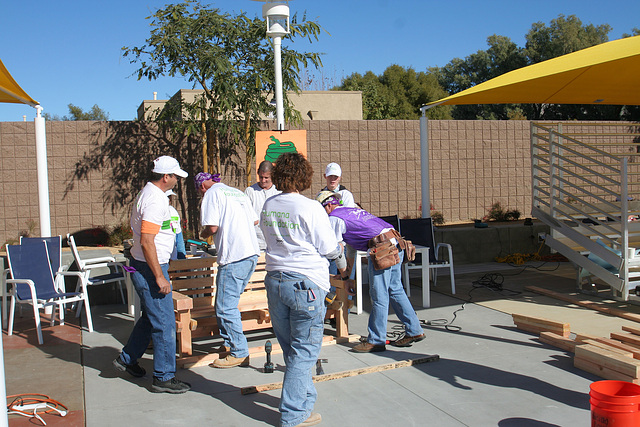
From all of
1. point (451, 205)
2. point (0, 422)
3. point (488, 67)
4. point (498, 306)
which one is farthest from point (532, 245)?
point (488, 67)

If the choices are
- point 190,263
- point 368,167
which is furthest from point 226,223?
point 368,167

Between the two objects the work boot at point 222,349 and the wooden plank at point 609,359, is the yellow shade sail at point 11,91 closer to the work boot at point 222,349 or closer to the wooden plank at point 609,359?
the work boot at point 222,349

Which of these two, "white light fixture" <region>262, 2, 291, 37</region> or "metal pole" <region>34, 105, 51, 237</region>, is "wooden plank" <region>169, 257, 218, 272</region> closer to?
"metal pole" <region>34, 105, 51, 237</region>

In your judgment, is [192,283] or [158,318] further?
[192,283]

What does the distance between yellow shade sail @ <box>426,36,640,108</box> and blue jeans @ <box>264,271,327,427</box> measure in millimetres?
4449

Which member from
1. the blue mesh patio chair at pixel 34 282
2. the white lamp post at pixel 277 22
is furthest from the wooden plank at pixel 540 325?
the blue mesh patio chair at pixel 34 282

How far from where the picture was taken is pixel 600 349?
493 cm

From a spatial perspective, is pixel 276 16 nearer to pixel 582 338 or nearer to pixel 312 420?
pixel 582 338

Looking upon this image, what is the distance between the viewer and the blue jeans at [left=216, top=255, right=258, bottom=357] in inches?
197

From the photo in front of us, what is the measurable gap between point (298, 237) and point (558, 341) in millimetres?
3185

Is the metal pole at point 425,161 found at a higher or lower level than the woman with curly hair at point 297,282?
higher

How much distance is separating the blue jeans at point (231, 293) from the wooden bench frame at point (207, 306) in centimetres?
36

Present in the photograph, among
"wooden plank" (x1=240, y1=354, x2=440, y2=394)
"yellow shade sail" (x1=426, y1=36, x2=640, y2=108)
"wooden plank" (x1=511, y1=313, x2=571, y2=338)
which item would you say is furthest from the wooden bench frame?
"yellow shade sail" (x1=426, y1=36, x2=640, y2=108)

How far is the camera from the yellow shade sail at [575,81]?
6.68m
